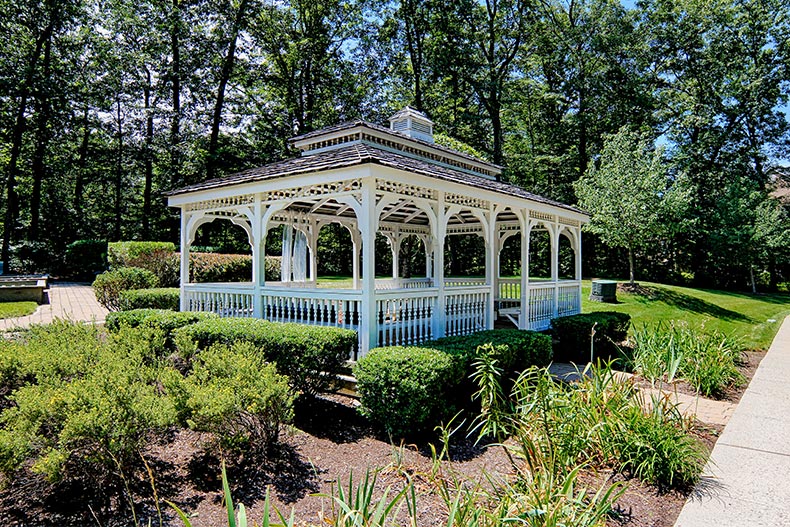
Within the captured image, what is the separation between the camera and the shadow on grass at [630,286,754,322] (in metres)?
16.2

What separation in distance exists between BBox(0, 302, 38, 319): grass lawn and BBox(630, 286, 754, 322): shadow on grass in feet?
64.3

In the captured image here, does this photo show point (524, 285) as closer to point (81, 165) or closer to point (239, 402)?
point (239, 402)

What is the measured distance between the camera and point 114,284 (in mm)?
11844

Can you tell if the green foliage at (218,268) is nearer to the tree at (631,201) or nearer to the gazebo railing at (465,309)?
the gazebo railing at (465,309)

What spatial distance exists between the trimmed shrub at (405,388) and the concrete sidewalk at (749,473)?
250 cm

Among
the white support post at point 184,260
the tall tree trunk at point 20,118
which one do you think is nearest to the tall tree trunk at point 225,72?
the tall tree trunk at point 20,118

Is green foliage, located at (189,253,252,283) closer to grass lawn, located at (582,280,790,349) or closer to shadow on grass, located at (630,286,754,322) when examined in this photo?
grass lawn, located at (582,280,790,349)

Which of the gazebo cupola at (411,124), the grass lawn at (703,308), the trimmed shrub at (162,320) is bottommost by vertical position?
the grass lawn at (703,308)

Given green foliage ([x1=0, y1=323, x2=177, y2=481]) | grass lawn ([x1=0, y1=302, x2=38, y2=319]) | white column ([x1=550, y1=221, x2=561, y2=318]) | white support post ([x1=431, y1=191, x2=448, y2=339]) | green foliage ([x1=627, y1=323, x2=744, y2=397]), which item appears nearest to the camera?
green foliage ([x1=0, y1=323, x2=177, y2=481])

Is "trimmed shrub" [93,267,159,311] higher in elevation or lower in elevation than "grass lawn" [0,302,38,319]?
higher

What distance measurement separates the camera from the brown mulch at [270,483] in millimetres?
3561

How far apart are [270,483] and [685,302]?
58.8 ft

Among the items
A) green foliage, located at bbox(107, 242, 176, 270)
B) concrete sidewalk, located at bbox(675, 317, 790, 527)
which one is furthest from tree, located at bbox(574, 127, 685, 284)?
green foliage, located at bbox(107, 242, 176, 270)

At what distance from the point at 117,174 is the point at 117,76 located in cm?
600
